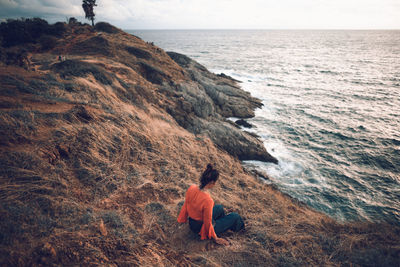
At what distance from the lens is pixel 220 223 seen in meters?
4.28

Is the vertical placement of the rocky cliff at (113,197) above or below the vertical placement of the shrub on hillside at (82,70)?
below

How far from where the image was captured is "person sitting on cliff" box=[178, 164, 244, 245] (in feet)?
12.2

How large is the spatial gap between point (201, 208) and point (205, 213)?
0.43 ft

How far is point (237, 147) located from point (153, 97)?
22.8 feet

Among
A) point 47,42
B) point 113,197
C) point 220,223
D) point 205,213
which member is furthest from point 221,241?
point 47,42

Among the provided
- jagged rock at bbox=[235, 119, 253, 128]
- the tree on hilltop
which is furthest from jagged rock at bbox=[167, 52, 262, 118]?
the tree on hilltop

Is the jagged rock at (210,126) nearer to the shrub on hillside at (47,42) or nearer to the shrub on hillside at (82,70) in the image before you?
the shrub on hillside at (82,70)

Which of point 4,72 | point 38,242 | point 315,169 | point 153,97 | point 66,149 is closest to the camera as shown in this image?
point 38,242

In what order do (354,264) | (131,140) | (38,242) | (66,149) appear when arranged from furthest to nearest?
(131,140)
(66,149)
(354,264)
(38,242)

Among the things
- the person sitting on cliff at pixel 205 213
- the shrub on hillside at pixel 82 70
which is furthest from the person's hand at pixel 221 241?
the shrub on hillside at pixel 82 70

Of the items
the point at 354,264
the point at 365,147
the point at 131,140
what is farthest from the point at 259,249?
the point at 365,147

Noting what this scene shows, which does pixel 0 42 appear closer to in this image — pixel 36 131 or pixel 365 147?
pixel 36 131

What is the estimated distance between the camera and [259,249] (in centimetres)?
406

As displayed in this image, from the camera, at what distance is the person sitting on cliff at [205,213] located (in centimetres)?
371
